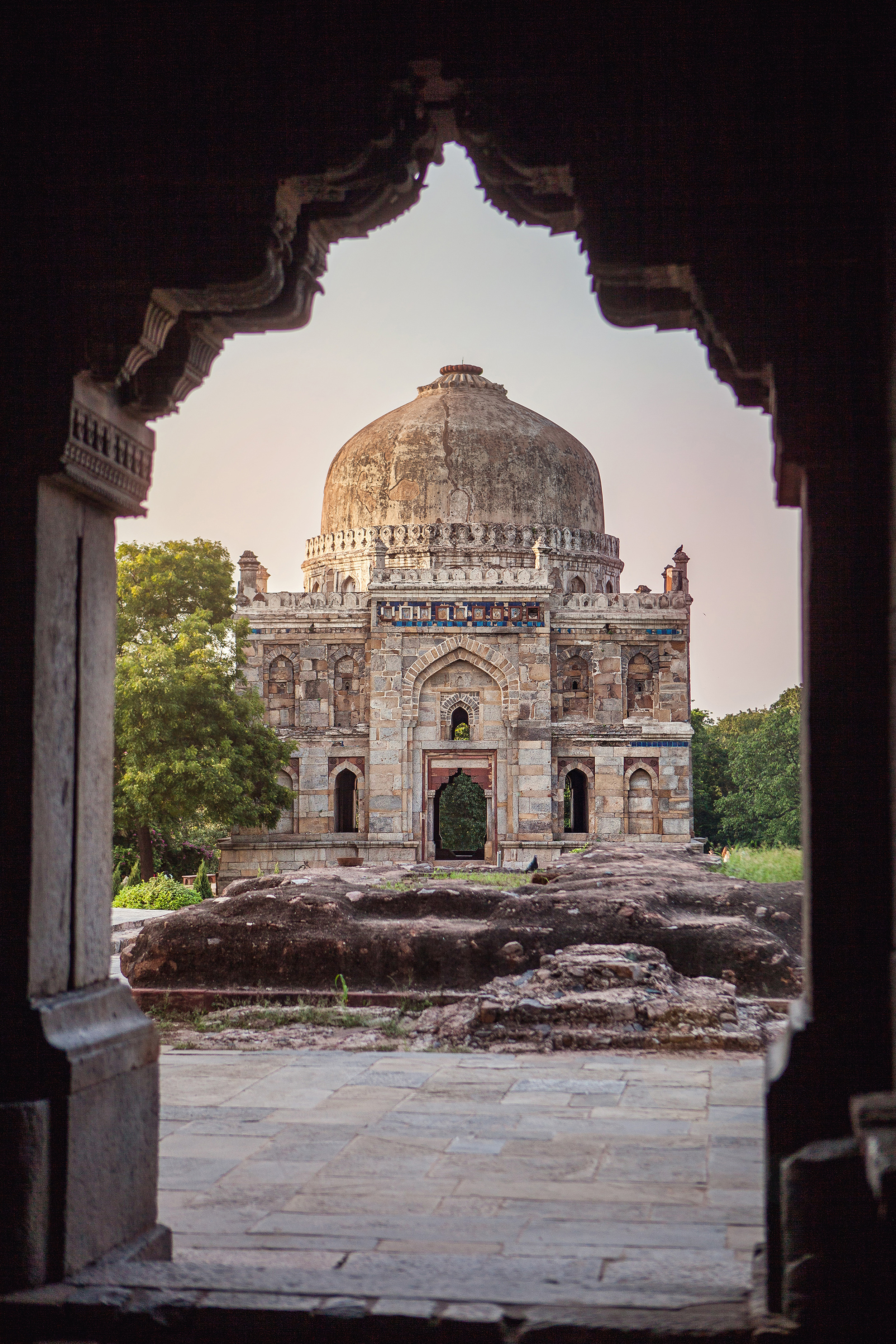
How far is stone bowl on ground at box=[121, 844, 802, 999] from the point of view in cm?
852

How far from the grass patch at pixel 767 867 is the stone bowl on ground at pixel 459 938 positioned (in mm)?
1537

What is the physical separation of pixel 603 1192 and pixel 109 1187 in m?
1.71

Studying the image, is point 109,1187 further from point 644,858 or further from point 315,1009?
point 644,858

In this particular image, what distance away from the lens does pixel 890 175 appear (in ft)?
9.77

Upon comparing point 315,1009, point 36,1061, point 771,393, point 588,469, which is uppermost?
point 588,469

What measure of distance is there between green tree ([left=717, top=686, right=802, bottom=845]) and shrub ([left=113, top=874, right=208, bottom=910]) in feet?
53.8

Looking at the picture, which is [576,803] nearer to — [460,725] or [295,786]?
[460,725]

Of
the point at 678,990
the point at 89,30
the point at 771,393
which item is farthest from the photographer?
the point at 678,990

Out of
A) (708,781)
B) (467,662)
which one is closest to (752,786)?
(708,781)

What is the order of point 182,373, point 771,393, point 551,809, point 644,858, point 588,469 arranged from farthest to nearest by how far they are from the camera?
point 588,469 < point 551,809 < point 644,858 < point 182,373 < point 771,393

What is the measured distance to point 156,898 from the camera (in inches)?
708

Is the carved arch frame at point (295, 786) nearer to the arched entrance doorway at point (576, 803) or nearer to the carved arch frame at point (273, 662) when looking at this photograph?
the carved arch frame at point (273, 662)

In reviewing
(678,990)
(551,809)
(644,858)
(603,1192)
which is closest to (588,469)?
(551,809)

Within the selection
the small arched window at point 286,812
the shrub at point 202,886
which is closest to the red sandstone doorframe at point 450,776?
the small arched window at point 286,812
